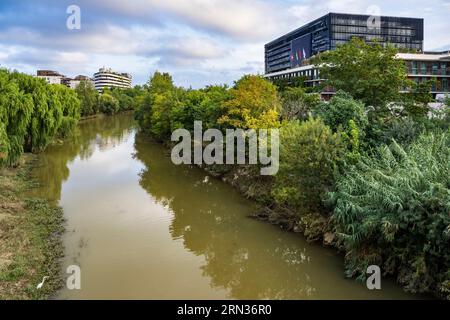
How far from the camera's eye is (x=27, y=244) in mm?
13609

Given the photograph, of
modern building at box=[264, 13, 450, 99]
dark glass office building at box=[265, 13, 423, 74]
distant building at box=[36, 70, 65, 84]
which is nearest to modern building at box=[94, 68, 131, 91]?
distant building at box=[36, 70, 65, 84]

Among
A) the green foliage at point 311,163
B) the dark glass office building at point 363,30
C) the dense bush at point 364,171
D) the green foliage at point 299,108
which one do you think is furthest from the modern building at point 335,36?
the green foliage at point 311,163

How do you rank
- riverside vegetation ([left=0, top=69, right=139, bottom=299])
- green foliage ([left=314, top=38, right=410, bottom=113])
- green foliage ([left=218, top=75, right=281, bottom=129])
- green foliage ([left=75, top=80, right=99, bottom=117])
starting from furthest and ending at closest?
green foliage ([left=75, top=80, right=99, bottom=117])
green foliage ([left=218, top=75, right=281, bottom=129])
green foliage ([left=314, top=38, right=410, bottom=113])
riverside vegetation ([left=0, top=69, right=139, bottom=299])

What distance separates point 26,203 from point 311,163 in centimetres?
1289

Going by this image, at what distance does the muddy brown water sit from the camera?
11.5m

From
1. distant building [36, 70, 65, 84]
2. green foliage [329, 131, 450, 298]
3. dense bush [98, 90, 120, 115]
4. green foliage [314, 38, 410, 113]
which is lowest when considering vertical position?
green foliage [329, 131, 450, 298]

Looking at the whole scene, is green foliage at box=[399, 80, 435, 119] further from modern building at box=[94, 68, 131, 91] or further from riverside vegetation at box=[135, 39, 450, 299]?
modern building at box=[94, 68, 131, 91]

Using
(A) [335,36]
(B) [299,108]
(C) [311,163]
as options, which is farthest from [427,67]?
(A) [335,36]

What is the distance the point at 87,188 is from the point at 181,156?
10.1 meters

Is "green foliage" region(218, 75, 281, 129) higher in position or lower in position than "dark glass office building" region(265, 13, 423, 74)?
lower

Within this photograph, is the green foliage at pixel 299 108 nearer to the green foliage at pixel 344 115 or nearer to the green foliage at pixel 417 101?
the green foliage at pixel 344 115

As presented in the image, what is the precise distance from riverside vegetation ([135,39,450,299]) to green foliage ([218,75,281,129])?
57mm

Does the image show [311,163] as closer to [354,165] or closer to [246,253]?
[354,165]
